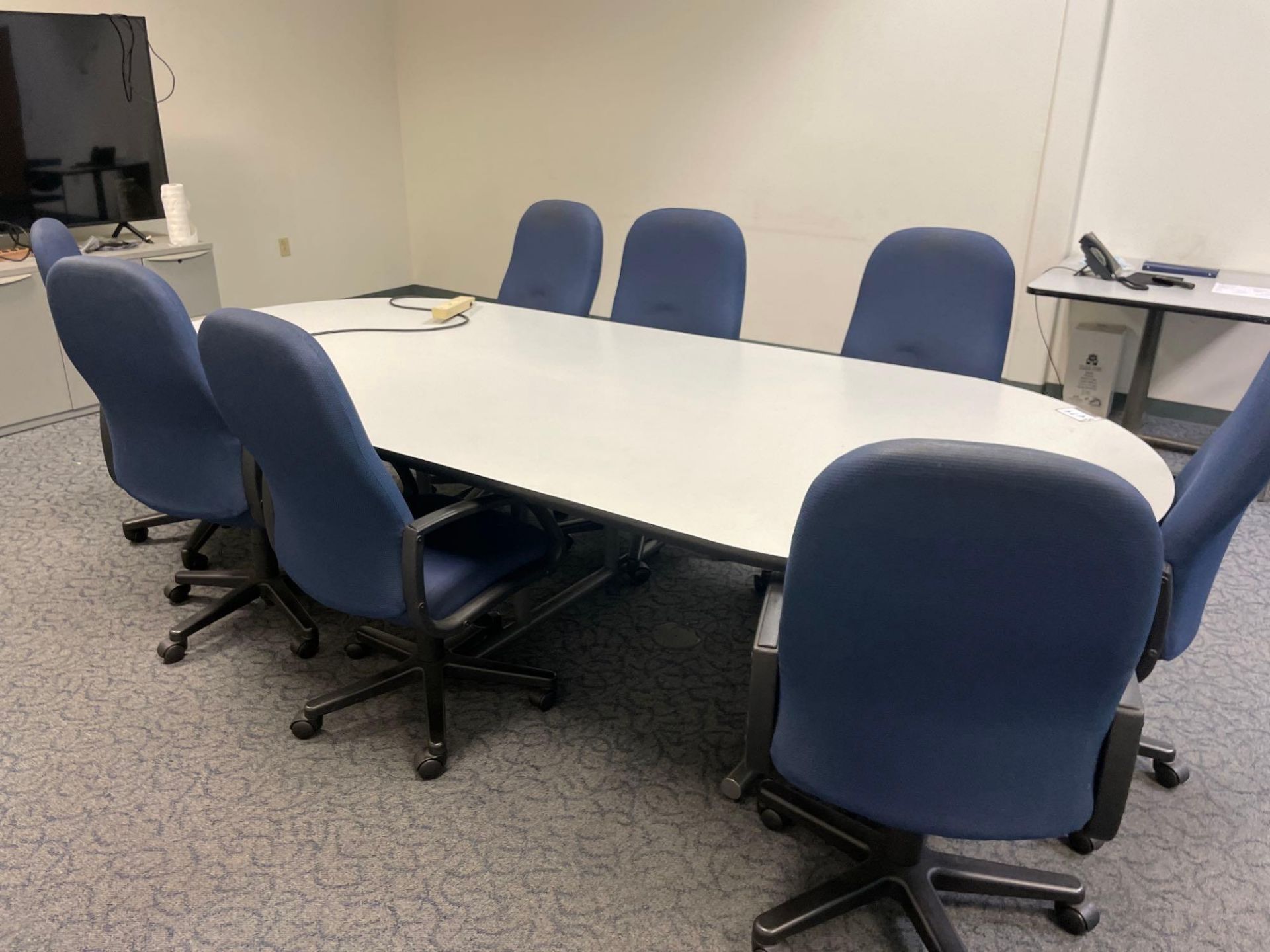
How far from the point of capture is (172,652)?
242 centimetres

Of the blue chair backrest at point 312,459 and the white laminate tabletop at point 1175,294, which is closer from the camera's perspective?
the blue chair backrest at point 312,459

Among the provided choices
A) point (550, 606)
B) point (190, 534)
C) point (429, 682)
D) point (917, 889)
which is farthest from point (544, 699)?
point (190, 534)

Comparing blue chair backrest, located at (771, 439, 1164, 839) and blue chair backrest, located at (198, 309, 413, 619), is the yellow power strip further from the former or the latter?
blue chair backrest, located at (771, 439, 1164, 839)

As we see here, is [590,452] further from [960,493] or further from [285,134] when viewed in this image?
[285,134]

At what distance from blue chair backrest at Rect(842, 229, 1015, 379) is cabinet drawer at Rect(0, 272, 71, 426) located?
129 inches

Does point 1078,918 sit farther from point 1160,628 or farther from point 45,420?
point 45,420

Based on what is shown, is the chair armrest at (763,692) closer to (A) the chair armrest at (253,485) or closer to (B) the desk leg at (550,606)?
(B) the desk leg at (550,606)

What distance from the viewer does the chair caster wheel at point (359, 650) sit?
2443 millimetres

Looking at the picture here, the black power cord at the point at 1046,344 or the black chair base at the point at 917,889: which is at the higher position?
the black power cord at the point at 1046,344

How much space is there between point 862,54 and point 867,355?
2.24m

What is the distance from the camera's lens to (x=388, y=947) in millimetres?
1614

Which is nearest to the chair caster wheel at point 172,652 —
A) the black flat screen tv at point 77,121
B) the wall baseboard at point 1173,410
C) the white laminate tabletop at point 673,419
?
the white laminate tabletop at point 673,419

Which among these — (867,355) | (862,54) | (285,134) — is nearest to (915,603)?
(867,355)

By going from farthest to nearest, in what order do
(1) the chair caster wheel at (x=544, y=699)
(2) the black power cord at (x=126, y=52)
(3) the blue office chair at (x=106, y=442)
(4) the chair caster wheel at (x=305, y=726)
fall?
(2) the black power cord at (x=126, y=52) < (3) the blue office chair at (x=106, y=442) < (1) the chair caster wheel at (x=544, y=699) < (4) the chair caster wheel at (x=305, y=726)
